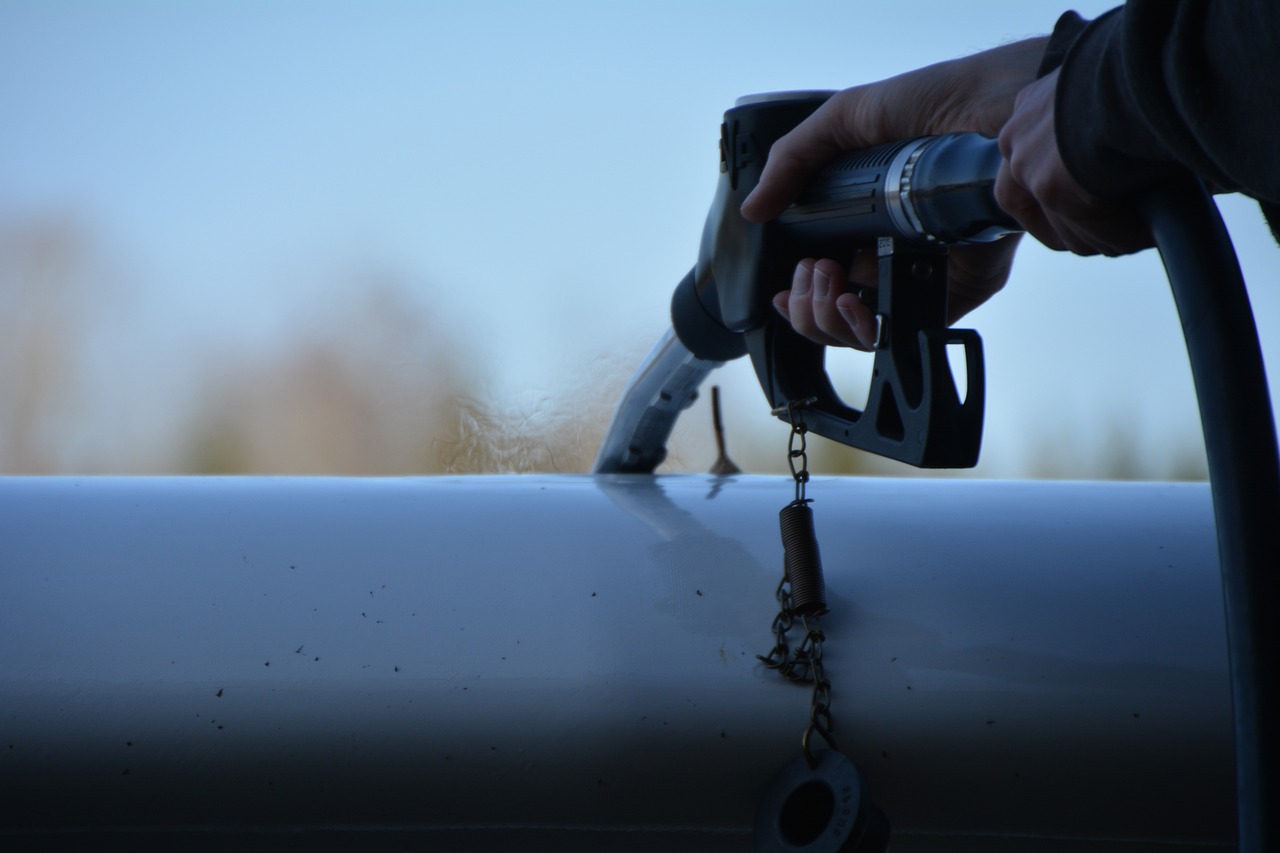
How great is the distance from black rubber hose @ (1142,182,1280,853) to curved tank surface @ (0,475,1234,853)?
173 mm

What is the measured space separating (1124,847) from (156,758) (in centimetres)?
58

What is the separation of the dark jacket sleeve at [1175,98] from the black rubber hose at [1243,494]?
0.16 ft

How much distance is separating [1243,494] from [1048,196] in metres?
0.17

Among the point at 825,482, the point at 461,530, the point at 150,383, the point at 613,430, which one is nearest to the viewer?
the point at 461,530

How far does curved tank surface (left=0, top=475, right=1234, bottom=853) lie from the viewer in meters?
0.70

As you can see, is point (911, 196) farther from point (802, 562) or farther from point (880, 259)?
point (802, 562)

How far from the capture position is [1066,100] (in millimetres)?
549

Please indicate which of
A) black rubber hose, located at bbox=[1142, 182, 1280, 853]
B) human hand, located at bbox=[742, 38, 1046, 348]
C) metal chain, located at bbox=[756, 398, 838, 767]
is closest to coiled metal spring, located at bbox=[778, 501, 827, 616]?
metal chain, located at bbox=[756, 398, 838, 767]

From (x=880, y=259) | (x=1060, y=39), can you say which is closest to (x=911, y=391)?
(x=880, y=259)

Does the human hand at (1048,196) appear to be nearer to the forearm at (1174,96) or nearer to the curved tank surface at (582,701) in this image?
the forearm at (1174,96)

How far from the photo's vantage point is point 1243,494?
20.5 inches

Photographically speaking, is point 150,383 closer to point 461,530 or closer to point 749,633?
point 461,530

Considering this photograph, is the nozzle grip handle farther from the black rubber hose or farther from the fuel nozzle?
the black rubber hose

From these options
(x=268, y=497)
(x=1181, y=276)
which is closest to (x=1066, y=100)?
(x=1181, y=276)
